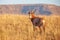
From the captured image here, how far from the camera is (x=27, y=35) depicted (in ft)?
8.26

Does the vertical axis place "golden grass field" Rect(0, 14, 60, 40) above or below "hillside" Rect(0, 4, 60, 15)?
below

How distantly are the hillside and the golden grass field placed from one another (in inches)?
2.3

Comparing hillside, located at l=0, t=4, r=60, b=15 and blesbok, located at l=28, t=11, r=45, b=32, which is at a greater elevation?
hillside, located at l=0, t=4, r=60, b=15

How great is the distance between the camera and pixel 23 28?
100 inches

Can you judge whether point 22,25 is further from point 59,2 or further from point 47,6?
point 59,2

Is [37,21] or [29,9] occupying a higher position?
[29,9]

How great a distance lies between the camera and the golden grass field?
8.23 feet

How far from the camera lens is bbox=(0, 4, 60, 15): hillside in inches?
101

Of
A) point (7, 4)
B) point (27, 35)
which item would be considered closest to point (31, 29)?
point (27, 35)

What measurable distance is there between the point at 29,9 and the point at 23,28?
0.27 metres

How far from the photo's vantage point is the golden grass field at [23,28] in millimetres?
2510

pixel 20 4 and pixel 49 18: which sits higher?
pixel 20 4

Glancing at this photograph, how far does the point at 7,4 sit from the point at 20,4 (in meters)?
0.18

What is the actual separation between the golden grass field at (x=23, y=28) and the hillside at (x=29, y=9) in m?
0.06
